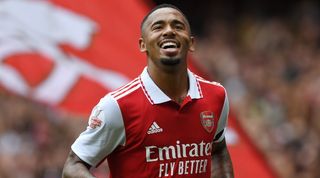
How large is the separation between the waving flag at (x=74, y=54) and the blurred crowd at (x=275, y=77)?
297 cm

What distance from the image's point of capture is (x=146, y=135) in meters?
5.74

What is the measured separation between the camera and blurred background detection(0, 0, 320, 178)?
859 cm

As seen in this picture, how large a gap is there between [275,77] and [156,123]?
28.8 ft

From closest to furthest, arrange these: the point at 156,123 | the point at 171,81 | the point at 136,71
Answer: the point at 156,123 < the point at 171,81 < the point at 136,71

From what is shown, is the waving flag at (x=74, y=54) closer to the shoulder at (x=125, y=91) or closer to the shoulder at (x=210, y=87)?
the shoulder at (x=210, y=87)

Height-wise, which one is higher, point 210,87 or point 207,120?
point 210,87

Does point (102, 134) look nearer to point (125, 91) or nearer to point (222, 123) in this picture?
point (125, 91)

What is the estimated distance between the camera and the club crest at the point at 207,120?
595cm

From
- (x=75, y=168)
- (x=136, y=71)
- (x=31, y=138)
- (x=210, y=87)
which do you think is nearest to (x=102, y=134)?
(x=75, y=168)

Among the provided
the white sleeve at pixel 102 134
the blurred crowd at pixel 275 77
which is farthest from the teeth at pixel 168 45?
the blurred crowd at pixel 275 77

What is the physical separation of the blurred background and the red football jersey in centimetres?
259

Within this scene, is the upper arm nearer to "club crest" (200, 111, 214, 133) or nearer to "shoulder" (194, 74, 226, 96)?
"club crest" (200, 111, 214, 133)

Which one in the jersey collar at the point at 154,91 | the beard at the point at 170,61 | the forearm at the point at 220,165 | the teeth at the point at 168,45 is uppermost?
the teeth at the point at 168,45

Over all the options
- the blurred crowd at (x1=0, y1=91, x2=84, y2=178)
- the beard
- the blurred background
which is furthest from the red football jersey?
the blurred crowd at (x1=0, y1=91, x2=84, y2=178)
